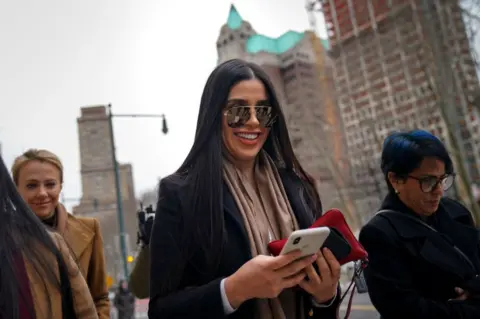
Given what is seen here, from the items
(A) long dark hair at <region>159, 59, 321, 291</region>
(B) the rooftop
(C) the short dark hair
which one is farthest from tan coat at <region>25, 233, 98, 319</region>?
(B) the rooftop

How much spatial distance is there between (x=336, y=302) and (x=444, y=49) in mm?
11201

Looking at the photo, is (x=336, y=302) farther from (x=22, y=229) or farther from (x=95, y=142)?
(x=95, y=142)

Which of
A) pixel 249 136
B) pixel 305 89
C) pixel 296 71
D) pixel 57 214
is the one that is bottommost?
pixel 57 214

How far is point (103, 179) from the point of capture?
5384cm

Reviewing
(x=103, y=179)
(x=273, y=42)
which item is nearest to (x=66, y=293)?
(x=103, y=179)

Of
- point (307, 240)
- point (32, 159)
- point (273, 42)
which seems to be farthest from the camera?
point (273, 42)

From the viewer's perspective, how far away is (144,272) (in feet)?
8.44

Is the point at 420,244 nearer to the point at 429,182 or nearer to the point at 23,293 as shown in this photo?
the point at 429,182

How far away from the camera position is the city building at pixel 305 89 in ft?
98.1

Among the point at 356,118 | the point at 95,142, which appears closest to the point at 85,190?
the point at 95,142

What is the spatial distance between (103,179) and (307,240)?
5535 cm

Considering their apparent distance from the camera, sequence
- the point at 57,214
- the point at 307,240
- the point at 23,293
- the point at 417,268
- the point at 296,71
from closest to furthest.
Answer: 1. the point at 307,240
2. the point at 23,293
3. the point at 417,268
4. the point at 57,214
5. the point at 296,71

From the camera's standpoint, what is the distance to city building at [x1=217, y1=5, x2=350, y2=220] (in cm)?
2989

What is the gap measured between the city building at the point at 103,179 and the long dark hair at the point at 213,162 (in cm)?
4784
